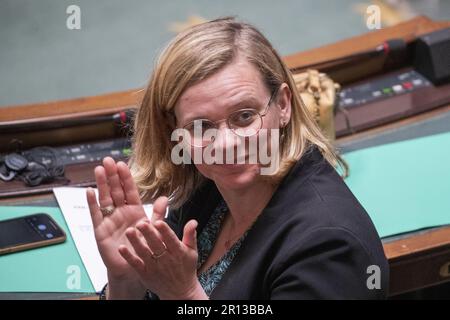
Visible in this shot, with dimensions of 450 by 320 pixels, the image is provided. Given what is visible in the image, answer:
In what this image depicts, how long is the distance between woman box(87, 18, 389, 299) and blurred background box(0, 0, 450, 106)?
4.69 ft

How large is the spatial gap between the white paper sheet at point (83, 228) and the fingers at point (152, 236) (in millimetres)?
426

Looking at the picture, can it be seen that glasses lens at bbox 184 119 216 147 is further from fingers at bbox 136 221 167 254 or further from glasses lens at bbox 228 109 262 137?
fingers at bbox 136 221 167 254

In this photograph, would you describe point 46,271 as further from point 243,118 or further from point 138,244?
point 243,118

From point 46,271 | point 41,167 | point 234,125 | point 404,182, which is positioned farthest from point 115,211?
point 404,182

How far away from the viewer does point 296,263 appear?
1.19m

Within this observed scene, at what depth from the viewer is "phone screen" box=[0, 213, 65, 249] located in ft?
5.44

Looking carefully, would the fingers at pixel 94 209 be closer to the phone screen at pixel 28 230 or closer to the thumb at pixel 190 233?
the thumb at pixel 190 233

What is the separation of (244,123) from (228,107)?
0.14ft

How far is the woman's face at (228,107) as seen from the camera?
1.25 meters

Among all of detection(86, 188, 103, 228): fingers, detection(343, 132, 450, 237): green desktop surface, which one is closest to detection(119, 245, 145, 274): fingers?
detection(86, 188, 103, 228): fingers

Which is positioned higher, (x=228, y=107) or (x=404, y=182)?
(x=228, y=107)

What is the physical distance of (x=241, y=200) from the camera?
1.38 metres

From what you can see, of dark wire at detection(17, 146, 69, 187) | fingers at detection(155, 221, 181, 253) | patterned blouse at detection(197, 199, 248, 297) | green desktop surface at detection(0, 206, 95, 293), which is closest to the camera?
fingers at detection(155, 221, 181, 253)
